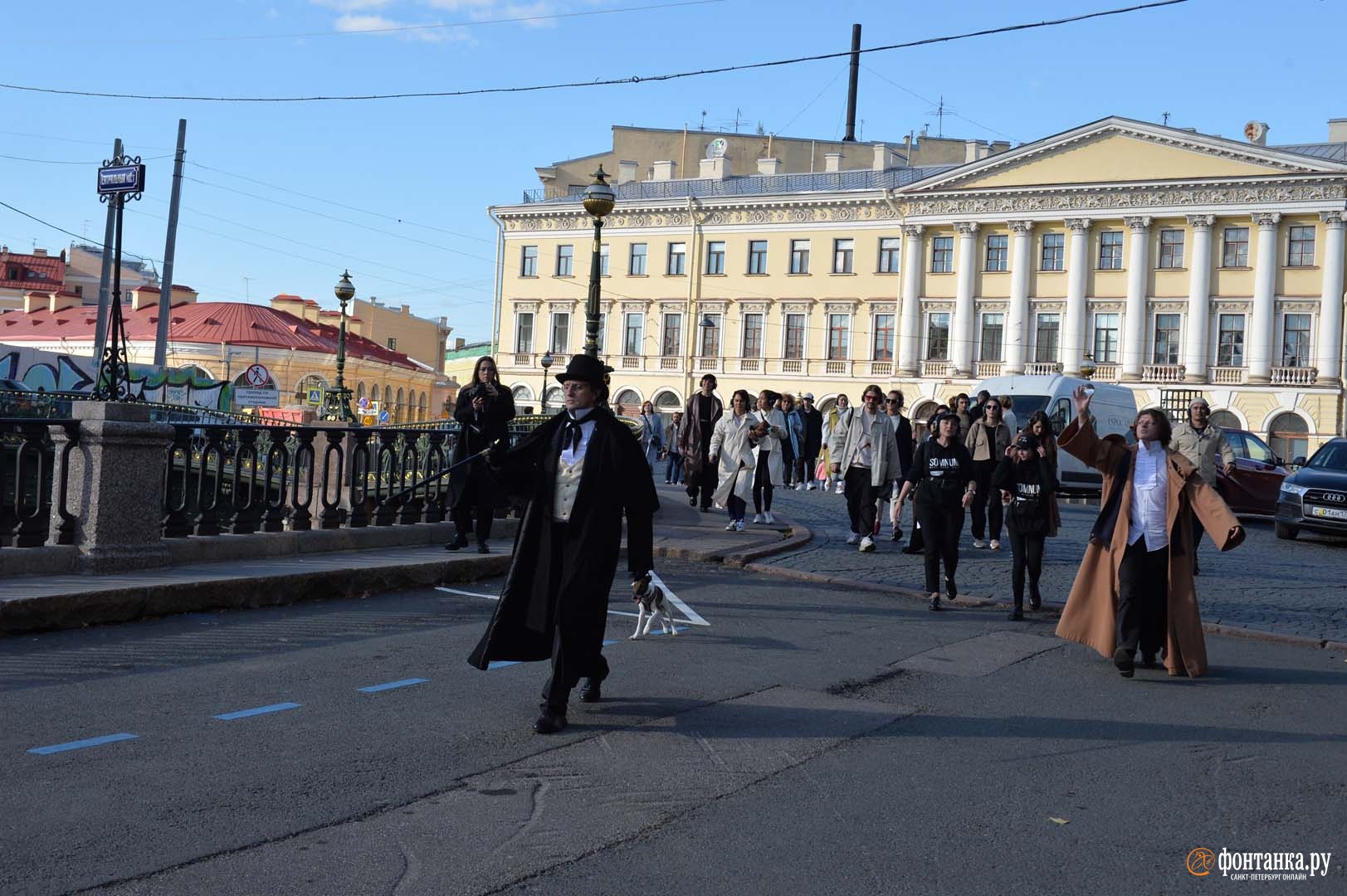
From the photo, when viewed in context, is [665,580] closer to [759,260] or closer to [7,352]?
[7,352]

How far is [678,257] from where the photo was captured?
68188 millimetres

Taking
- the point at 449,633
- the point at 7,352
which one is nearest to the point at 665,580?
the point at 449,633

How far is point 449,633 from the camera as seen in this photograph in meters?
9.40

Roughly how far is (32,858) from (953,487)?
8.46 m

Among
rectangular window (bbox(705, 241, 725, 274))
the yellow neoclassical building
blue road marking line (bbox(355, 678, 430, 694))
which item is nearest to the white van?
blue road marking line (bbox(355, 678, 430, 694))

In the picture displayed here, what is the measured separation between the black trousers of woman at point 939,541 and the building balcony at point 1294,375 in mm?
49224

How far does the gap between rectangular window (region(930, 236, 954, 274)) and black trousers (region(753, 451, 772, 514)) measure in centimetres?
4681

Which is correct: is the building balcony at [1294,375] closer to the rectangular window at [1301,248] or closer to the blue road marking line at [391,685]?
the rectangular window at [1301,248]

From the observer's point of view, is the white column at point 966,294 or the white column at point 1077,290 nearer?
the white column at point 1077,290

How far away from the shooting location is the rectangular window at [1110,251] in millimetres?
58906

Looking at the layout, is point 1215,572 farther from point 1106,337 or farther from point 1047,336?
point 1047,336

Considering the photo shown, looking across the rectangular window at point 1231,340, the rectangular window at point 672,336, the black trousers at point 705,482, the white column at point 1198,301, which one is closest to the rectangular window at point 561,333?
the rectangular window at point 672,336

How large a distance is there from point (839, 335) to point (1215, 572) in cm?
5003

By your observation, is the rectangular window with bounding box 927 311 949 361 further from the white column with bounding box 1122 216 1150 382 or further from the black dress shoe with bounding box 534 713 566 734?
the black dress shoe with bounding box 534 713 566 734
